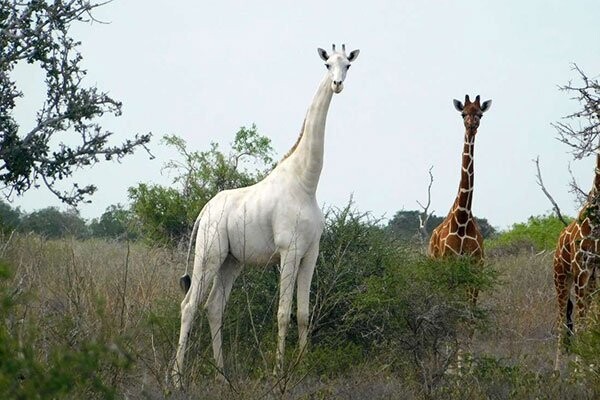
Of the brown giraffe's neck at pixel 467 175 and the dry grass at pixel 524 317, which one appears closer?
the brown giraffe's neck at pixel 467 175

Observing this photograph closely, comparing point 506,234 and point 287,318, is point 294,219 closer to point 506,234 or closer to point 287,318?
point 287,318

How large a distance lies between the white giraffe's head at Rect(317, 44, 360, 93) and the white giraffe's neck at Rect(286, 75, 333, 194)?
0.38 feet

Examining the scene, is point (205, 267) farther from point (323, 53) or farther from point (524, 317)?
point (524, 317)

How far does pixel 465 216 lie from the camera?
429 inches

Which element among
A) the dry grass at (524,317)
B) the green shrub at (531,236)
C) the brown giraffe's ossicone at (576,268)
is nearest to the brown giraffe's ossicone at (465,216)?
the dry grass at (524,317)

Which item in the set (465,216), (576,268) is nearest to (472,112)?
(465,216)

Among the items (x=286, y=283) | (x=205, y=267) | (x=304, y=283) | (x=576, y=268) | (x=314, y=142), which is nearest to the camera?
(x=286, y=283)

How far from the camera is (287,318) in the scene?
9.05 metres

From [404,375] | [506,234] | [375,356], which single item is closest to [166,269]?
[375,356]

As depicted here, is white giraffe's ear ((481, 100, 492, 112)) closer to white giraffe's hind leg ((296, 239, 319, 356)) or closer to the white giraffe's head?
the white giraffe's head

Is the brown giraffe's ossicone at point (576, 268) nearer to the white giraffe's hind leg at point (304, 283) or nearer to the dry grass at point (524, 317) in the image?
the dry grass at point (524, 317)

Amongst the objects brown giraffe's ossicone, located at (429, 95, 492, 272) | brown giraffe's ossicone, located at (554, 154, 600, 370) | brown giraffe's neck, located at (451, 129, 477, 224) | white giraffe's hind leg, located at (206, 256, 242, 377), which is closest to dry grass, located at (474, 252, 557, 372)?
brown giraffe's ossicone, located at (554, 154, 600, 370)

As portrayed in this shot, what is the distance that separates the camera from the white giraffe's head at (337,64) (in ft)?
30.1

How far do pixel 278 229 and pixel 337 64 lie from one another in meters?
1.44
